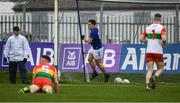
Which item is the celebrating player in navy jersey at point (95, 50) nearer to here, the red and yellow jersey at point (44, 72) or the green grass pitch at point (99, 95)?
the green grass pitch at point (99, 95)

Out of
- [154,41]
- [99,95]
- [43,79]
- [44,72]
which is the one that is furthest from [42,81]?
[154,41]

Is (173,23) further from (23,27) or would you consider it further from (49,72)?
(49,72)

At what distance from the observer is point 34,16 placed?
102 ft

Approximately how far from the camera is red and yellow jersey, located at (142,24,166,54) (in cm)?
1848

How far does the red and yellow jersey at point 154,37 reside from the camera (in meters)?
18.5

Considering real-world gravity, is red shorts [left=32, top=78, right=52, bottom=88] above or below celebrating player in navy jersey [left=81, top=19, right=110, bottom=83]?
below

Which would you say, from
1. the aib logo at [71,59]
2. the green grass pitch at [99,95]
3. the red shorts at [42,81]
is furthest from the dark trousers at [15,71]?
the red shorts at [42,81]

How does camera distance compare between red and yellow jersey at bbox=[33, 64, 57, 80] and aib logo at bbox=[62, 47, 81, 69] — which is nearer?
red and yellow jersey at bbox=[33, 64, 57, 80]

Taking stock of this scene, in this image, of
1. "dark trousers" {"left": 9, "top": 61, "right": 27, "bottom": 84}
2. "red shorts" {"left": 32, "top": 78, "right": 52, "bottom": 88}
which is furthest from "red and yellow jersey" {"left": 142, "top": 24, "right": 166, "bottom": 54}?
"dark trousers" {"left": 9, "top": 61, "right": 27, "bottom": 84}

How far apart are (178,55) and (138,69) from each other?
1.44m

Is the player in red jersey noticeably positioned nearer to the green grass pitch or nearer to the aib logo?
the green grass pitch

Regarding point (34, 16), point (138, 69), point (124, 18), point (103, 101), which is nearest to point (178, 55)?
point (138, 69)

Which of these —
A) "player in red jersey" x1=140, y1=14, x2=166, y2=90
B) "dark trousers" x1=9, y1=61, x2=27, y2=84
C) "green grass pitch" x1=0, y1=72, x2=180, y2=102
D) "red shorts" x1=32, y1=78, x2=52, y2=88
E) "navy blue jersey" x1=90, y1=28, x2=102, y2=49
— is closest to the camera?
"green grass pitch" x1=0, y1=72, x2=180, y2=102

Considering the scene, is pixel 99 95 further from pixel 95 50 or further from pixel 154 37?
pixel 95 50
